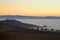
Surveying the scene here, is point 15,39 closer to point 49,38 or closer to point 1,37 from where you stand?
point 1,37

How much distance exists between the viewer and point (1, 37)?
28.8ft

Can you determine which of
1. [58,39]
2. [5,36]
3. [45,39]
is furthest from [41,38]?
[5,36]

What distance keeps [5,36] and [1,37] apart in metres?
0.30

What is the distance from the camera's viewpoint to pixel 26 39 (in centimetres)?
873

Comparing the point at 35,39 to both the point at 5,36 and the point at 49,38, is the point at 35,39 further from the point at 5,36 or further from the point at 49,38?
the point at 5,36

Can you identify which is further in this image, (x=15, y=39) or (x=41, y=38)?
(x=41, y=38)

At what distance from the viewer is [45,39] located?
29.2 ft

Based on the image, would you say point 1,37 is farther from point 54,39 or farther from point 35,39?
point 54,39

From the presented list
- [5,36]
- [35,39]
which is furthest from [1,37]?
[35,39]

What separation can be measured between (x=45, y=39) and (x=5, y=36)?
174 centimetres

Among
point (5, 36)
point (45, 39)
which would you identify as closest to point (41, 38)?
point (45, 39)

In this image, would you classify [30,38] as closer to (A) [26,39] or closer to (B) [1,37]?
(A) [26,39]

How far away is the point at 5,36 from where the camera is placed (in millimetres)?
9031

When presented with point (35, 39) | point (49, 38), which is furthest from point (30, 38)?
point (49, 38)
